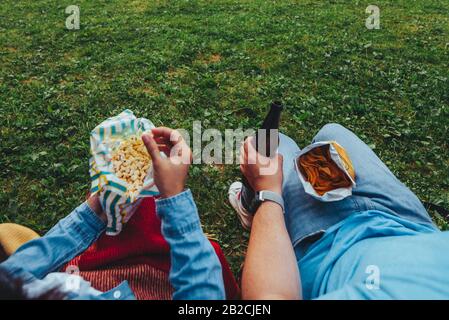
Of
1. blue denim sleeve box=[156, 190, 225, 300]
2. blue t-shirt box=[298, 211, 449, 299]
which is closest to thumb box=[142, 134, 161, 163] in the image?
blue denim sleeve box=[156, 190, 225, 300]

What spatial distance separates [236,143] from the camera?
3635 mm

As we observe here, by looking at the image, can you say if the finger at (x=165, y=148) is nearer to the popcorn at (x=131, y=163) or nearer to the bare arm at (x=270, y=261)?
the popcorn at (x=131, y=163)

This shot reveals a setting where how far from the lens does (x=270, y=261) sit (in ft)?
5.45

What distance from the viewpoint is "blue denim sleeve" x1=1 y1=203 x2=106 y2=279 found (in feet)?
4.89

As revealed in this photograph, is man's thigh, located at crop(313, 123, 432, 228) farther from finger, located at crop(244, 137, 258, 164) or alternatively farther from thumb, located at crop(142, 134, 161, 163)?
thumb, located at crop(142, 134, 161, 163)

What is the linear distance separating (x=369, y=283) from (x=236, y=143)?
7.58ft

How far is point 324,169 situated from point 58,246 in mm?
1391

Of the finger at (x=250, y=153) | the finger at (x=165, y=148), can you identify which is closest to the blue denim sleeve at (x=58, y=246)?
the finger at (x=165, y=148)

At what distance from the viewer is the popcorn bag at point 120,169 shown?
5.80 ft

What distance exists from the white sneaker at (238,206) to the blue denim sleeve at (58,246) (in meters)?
1.12

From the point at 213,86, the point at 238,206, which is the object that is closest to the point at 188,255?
the point at 238,206

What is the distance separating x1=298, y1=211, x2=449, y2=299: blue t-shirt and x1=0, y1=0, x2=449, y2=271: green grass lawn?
0.95m

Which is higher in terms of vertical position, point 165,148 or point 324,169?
point 165,148

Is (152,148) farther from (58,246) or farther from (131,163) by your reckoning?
(58,246)
